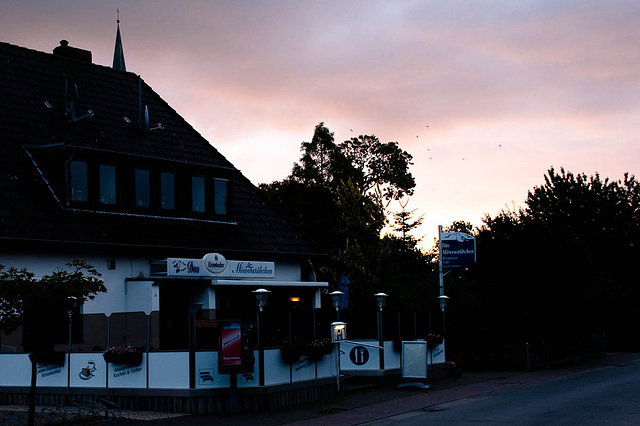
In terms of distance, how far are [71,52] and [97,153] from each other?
867cm

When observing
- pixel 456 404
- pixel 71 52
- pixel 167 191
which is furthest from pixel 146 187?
pixel 456 404

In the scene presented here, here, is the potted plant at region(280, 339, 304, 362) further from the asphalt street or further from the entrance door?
the entrance door

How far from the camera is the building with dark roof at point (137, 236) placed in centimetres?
2158

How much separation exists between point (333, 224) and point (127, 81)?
35279 millimetres

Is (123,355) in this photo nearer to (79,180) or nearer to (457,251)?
(79,180)

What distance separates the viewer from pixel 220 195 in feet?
107

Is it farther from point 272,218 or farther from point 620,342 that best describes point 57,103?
point 620,342

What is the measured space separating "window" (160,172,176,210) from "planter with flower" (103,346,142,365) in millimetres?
9583

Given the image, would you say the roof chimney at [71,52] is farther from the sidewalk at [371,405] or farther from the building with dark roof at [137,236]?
the sidewalk at [371,405]

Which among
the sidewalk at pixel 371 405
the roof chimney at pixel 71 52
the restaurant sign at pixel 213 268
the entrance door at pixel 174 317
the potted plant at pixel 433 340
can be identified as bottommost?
the sidewalk at pixel 371 405

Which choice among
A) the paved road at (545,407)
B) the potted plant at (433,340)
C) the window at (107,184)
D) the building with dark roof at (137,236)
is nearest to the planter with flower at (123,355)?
the building with dark roof at (137,236)

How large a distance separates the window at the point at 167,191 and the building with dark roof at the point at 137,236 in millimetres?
43

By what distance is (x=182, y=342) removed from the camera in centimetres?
2120

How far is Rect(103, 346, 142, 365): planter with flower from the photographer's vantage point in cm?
2136
